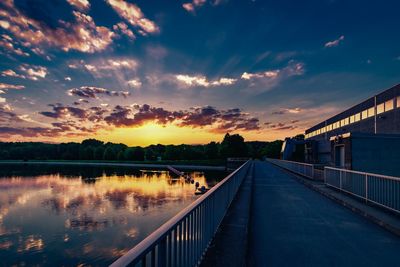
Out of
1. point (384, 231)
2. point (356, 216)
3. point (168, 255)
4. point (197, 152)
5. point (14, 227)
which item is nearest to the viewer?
point (168, 255)

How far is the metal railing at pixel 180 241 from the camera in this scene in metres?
1.82

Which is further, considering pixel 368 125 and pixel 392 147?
pixel 368 125

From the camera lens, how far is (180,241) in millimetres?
2961

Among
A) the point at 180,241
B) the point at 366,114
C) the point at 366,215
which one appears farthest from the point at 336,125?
the point at 180,241

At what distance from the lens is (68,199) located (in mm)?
26391

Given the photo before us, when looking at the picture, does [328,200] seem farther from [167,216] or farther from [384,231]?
[167,216]

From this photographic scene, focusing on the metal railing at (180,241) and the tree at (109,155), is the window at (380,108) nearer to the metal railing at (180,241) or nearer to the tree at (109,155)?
the metal railing at (180,241)

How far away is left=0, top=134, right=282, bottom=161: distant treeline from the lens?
334ft

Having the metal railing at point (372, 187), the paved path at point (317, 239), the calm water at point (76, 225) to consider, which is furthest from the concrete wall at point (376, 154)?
the calm water at point (76, 225)

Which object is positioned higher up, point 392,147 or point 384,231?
point 392,147

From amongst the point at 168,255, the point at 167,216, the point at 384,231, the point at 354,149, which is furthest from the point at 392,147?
the point at 168,255

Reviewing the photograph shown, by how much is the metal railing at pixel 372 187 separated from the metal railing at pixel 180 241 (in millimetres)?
5627

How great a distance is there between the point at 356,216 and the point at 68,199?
26936 mm

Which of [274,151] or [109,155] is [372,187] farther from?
[109,155]
